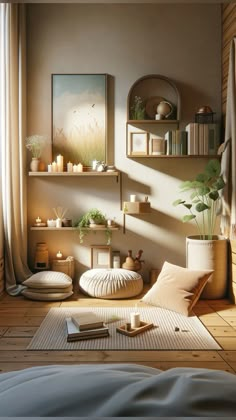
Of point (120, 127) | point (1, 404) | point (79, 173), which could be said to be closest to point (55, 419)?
point (1, 404)

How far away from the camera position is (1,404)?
77 centimetres

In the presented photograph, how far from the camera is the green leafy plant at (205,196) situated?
392cm

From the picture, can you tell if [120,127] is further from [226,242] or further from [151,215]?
[226,242]

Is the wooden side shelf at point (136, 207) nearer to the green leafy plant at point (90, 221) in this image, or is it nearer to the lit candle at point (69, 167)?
the green leafy plant at point (90, 221)

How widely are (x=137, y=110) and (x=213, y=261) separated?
176 cm

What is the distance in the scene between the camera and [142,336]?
279 centimetres

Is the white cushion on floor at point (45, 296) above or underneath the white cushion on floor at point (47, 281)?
underneath

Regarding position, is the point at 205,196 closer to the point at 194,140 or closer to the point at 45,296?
the point at 194,140

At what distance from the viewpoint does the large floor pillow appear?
376 cm

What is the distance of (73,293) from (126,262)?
63 centimetres

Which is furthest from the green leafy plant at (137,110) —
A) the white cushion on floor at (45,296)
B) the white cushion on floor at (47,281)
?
the white cushion on floor at (45,296)

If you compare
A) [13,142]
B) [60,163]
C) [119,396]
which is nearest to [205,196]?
[60,163]

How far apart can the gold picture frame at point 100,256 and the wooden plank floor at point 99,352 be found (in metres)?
0.84

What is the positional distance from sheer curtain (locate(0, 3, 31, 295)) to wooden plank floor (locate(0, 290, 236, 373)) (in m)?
0.60
